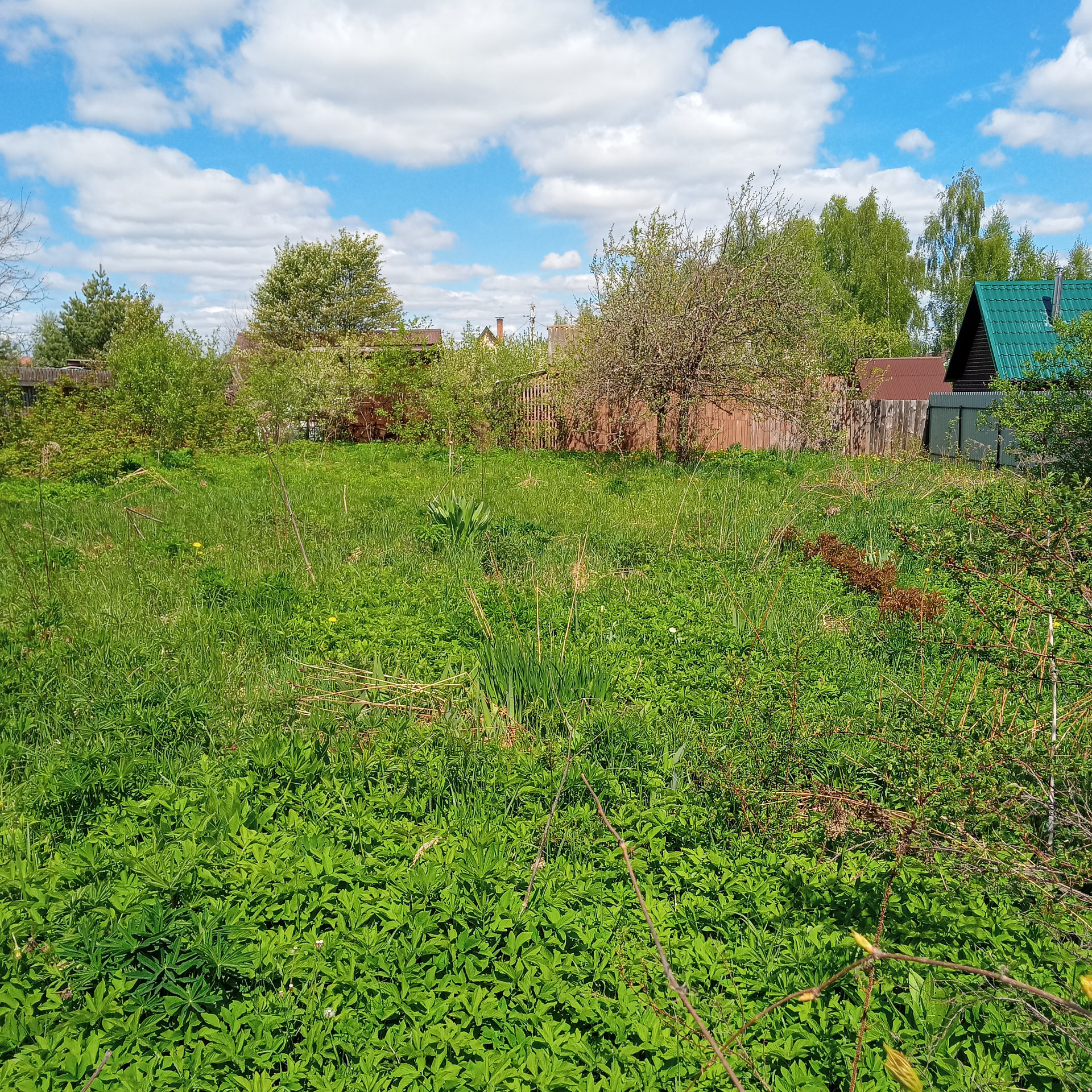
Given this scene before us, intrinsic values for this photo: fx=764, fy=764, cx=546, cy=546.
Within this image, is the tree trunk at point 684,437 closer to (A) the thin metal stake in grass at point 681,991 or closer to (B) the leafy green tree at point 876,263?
(A) the thin metal stake in grass at point 681,991

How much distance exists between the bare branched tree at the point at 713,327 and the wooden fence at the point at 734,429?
207cm

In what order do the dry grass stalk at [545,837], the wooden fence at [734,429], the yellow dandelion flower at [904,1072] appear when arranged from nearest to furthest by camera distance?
the yellow dandelion flower at [904,1072] < the dry grass stalk at [545,837] < the wooden fence at [734,429]

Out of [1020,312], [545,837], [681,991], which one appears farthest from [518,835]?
[1020,312]

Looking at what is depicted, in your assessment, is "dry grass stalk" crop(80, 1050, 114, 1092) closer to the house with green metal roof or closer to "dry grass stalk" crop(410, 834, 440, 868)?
"dry grass stalk" crop(410, 834, 440, 868)

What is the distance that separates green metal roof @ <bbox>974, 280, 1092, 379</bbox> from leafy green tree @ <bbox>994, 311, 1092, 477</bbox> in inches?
428

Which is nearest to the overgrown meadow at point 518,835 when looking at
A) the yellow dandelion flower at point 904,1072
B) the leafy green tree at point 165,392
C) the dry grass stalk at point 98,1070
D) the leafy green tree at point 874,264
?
the dry grass stalk at point 98,1070

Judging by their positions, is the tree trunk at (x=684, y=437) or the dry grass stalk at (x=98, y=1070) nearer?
the dry grass stalk at (x=98, y=1070)

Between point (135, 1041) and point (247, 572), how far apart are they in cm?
439

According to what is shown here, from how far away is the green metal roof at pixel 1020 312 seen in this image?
1873 centimetres

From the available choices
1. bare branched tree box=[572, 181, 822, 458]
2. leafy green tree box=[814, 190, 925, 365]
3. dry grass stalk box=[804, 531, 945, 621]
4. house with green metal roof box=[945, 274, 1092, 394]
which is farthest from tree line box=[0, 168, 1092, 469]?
leafy green tree box=[814, 190, 925, 365]

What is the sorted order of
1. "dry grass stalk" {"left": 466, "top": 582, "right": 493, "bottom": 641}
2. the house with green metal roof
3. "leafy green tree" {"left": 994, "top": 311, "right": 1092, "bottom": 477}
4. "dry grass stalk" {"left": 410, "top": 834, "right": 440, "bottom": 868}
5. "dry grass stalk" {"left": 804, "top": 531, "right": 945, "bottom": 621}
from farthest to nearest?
the house with green metal roof < "leafy green tree" {"left": 994, "top": 311, "right": 1092, "bottom": 477} < "dry grass stalk" {"left": 804, "top": 531, "right": 945, "bottom": 621} < "dry grass stalk" {"left": 466, "top": 582, "right": 493, "bottom": 641} < "dry grass stalk" {"left": 410, "top": 834, "right": 440, "bottom": 868}

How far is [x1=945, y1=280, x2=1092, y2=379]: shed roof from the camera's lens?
1873 cm

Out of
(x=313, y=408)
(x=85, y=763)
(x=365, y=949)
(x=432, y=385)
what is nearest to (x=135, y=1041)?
(x=365, y=949)

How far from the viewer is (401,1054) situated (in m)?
1.80
